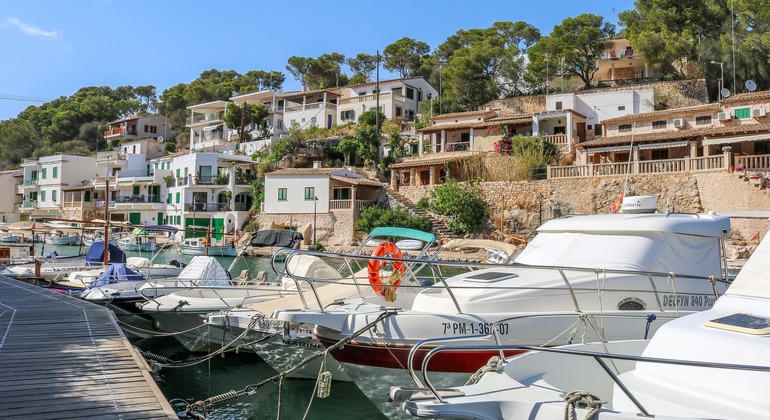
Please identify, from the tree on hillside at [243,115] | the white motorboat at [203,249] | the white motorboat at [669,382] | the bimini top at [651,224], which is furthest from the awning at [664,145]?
the tree on hillside at [243,115]

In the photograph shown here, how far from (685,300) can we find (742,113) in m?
35.1

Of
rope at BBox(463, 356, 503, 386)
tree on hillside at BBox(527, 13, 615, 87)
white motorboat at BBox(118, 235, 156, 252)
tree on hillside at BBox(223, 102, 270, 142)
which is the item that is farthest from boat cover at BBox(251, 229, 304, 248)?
tree on hillside at BBox(223, 102, 270, 142)

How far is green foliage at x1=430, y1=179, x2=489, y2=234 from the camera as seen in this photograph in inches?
1587

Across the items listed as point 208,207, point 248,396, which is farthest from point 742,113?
point 208,207

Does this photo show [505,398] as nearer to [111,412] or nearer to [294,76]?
[111,412]

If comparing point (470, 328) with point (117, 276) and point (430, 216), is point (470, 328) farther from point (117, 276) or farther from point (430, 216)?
point (430, 216)

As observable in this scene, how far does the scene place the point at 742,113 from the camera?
38531 millimetres

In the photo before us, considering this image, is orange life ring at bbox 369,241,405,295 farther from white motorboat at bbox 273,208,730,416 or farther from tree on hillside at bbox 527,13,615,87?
tree on hillside at bbox 527,13,615,87

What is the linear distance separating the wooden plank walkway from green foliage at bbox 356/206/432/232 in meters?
30.2

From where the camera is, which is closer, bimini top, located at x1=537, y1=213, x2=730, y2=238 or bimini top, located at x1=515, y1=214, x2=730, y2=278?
bimini top, located at x1=515, y1=214, x2=730, y2=278

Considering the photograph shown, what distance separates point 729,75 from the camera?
47.3 m

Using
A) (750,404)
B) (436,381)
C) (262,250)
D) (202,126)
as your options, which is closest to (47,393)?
(436,381)

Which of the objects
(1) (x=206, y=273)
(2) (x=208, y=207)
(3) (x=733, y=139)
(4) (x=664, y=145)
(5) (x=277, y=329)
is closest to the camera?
(5) (x=277, y=329)

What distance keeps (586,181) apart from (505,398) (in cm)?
3548
